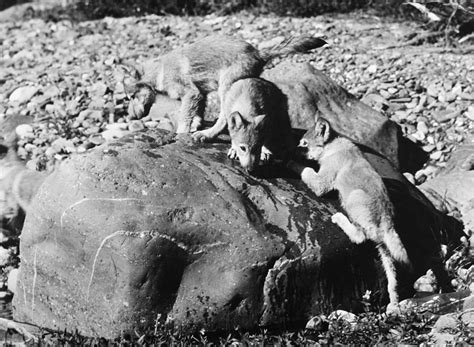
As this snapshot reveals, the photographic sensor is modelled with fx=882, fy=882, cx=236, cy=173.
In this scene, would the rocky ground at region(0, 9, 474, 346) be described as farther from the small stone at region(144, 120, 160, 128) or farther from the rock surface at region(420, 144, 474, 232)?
the rock surface at region(420, 144, 474, 232)

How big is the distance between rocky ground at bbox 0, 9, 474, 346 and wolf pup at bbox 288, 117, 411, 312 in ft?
6.98

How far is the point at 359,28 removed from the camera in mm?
14914

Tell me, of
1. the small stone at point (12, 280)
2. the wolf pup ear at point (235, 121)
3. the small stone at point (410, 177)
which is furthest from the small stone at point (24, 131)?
the small stone at point (410, 177)

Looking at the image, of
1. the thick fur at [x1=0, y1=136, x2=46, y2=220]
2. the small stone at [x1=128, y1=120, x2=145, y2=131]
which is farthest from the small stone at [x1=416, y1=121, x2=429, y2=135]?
the thick fur at [x1=0, y1=136, x2=46, y2=220]

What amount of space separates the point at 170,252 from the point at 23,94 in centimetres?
680

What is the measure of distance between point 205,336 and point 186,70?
3.51 meters

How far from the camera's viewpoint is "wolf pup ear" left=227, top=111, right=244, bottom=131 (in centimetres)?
864

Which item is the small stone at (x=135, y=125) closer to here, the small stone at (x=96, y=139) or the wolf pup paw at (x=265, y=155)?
the small stone at (x=96, y=139)

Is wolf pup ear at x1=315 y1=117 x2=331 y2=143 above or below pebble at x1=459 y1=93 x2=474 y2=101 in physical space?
above

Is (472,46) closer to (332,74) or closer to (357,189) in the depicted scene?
(332,74)

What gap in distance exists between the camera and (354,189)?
331 inches

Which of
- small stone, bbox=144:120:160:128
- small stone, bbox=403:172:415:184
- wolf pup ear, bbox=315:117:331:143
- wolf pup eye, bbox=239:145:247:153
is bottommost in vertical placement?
small stone, bbox=403:172:415:184

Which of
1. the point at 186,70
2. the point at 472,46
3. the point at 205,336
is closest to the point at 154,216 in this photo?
the point at 205,336

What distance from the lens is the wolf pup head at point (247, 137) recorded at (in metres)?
8.38
